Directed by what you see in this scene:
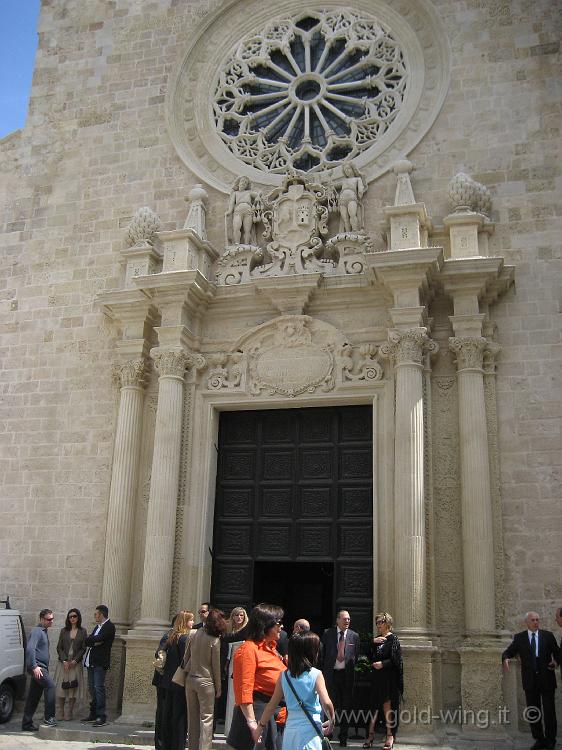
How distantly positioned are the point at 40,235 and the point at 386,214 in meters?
6.17

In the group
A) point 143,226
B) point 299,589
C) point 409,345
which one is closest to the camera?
point 409,345

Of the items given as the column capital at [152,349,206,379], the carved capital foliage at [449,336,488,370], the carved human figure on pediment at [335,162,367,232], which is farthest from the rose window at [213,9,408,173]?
the carved capital foliage at [449,336,488,370]

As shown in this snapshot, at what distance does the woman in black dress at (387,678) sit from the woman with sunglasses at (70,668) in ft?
13.1

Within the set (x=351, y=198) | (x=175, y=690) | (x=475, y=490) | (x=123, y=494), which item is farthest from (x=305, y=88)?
(x=175, y=690)

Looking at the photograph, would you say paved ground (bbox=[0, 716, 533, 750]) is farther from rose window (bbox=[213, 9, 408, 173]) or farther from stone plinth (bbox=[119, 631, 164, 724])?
rose window (bbox=[213, 9, 408, 173])

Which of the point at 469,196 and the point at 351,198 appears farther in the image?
the point at 351,198

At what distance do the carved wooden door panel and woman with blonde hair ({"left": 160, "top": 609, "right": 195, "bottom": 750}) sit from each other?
11.9 ft

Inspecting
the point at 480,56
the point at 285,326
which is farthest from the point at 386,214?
the point at 480,56

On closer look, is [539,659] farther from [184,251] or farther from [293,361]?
[184,251]

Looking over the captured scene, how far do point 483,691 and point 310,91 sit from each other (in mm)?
9876

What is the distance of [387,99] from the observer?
13727 millimetres

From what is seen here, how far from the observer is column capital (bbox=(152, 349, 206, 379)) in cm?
1216

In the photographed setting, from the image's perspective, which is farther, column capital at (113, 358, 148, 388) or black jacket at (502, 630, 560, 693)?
column capital at (113, 358, 148, 388)

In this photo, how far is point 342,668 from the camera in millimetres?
9312
